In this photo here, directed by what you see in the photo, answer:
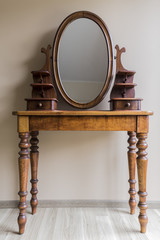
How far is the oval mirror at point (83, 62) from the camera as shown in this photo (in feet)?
5.87

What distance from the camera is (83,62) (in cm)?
A: 181

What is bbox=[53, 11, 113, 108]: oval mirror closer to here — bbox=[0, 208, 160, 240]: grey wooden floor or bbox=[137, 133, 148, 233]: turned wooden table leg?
bbox=[137, 133, 148, 233]: turned wooden table leg

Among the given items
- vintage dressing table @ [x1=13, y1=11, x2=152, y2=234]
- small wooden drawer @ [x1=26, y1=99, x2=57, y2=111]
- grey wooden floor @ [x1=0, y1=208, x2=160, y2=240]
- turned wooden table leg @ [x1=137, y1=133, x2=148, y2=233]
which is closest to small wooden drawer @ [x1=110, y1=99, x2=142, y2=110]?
vintage dressing table @ [x1=13, y1=11, x2=152, y2=234]

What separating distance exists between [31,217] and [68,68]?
1295 millimetres

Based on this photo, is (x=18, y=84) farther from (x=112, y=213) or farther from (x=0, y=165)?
(x=112, y=213)

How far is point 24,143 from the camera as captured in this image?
4.63 feet

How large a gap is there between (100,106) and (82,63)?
413 mm

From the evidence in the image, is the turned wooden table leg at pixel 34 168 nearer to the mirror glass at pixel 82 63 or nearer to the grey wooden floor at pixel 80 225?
the grey wooden floor at pixel 80 225

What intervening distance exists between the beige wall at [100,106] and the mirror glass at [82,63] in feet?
0.54

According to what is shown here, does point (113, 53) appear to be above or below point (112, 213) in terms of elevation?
above

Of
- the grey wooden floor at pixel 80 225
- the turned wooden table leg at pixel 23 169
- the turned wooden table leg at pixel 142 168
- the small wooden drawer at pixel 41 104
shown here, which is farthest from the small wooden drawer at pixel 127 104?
the grey wooden floor at pixel 80 225

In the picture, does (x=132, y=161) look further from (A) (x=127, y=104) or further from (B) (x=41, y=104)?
(B) (x=41, y=104)

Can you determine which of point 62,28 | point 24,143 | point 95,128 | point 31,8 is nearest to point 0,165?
point 24,143

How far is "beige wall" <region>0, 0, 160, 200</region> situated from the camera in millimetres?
1878
